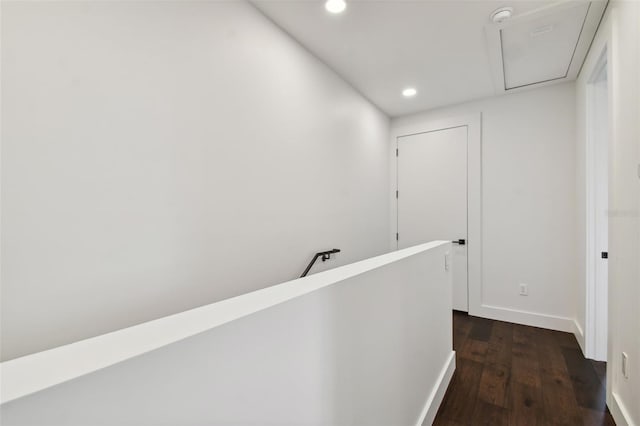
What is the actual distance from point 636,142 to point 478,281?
7.58 feet

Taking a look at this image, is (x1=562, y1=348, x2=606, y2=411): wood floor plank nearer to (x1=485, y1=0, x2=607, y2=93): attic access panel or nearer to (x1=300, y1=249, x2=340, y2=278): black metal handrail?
(x1=300, y1=249, x2=340, y2=278): black metal handrail

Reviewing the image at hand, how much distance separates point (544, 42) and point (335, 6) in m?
1.74

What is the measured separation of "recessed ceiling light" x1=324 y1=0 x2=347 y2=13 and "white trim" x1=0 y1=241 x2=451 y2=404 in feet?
6.42

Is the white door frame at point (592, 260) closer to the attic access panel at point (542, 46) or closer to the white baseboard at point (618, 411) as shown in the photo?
the attic access panel at point (542, 46)

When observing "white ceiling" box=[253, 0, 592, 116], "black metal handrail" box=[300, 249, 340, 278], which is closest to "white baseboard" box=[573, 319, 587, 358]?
"black metal handrail" box=[300, 249, 340, 278]

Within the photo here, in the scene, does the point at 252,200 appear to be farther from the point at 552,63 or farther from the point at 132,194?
the point at 552,63

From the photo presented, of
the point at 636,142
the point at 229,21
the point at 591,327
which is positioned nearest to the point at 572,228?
the point at 591,327

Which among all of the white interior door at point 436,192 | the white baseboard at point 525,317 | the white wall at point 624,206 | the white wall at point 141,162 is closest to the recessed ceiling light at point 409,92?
the white interior door at point 436,192

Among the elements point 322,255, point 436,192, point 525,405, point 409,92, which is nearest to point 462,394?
point 525,405

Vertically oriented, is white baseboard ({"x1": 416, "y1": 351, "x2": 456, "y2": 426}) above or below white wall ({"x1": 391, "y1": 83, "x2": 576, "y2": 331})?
below

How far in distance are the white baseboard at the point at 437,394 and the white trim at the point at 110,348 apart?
141 centimetres

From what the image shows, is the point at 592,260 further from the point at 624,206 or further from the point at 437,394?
the point at 437,394

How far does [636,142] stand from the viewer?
144 cm

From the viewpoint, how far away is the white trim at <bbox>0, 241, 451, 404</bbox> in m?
0.36
